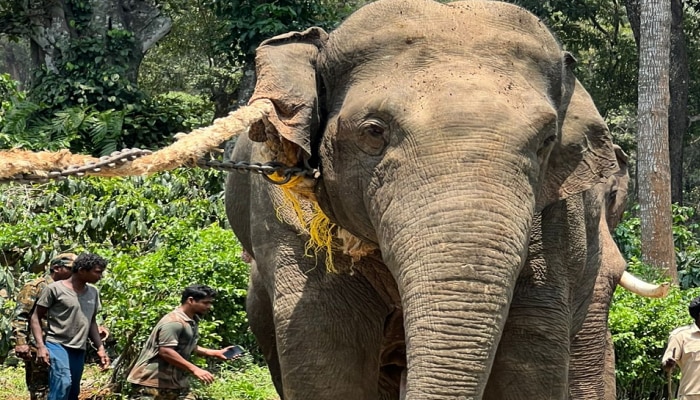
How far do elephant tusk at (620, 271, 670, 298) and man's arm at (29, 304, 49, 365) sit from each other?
398cm

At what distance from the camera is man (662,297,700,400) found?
9109mm

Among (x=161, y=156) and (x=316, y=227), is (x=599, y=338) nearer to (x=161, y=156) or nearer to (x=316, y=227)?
(x=316, y=227)

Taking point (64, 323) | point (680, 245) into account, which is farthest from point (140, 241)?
point (680, 245)

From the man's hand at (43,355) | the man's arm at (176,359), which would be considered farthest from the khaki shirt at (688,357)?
the man's hand at (43,355)

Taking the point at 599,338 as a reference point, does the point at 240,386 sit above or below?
below

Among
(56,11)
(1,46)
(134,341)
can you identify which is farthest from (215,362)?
(1,46)

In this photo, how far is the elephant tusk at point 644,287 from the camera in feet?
27.6

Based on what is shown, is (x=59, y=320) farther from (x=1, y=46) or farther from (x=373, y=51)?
(x=1, y=46)

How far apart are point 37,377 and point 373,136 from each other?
5.45 meters

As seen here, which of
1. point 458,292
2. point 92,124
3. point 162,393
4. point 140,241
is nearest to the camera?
point 458,292

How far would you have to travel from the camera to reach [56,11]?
20.9 meters

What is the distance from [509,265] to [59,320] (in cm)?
535

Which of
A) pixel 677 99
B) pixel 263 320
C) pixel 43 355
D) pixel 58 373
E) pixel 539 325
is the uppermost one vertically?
pixel 539 325

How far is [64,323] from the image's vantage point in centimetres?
923
